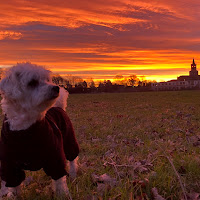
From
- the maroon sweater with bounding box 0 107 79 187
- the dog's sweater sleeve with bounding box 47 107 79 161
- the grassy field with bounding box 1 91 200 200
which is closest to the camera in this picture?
the grassy field with bounding box 1 91 200 200

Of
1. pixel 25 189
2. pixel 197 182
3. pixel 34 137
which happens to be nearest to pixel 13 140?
pixel 34 137

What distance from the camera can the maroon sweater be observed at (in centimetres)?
354

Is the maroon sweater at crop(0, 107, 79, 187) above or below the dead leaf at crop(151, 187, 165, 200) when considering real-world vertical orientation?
above

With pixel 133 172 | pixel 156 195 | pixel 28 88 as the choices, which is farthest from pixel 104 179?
pixel 28 88

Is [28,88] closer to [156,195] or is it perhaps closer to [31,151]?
[31,151]

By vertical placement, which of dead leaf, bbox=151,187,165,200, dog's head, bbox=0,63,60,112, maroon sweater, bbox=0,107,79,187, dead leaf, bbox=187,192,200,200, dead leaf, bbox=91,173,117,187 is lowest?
dead leaf, bbox=91,173,117,187

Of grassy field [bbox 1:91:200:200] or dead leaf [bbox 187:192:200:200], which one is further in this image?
grassy field [bbox 1:91:200:200]

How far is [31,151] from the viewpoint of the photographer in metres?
3.58

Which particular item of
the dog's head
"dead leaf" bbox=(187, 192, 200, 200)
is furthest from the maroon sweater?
"dead leaf" bbox=(187, 192, 200, 200)

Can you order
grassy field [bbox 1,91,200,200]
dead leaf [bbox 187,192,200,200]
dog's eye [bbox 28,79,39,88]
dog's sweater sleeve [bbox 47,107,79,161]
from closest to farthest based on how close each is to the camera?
dead leaf [bbox 187,192,200,200], grassy field [bbox 1,91,200,200], dog's eye [bbox 28,79,39,88], dog's sweater sleeve [bbox 47,107,79,161]

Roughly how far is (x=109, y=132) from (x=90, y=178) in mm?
4324

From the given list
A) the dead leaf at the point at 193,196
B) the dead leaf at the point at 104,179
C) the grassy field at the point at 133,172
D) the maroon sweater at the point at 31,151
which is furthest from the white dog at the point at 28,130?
the dead leaf at the point at 193,196

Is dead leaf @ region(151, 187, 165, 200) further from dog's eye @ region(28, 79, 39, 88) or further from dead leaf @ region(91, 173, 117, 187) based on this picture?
dog's eye @ region(28, 79, 39, 88)

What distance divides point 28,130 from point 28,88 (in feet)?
2.09
